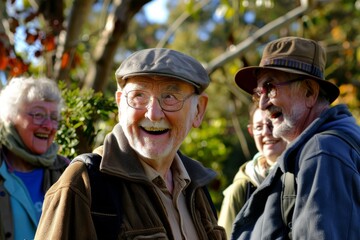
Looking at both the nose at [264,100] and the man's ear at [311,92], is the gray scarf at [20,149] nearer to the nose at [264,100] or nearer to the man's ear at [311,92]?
the nose at [264,100]

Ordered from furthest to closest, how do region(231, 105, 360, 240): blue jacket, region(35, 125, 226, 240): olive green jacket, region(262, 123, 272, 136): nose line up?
region(262, 123, 272, 136): nose < region(231, 105, 360, 240): blue jacket < region(35, 125, 226, 240): olive green jacket

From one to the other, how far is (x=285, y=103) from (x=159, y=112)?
754 millimetres

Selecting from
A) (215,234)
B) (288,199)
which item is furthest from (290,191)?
(215,234)

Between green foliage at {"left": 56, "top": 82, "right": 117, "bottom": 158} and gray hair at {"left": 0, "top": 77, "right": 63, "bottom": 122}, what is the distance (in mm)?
207

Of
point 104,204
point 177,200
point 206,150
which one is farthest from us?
point 206,150

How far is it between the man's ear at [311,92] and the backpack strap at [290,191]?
342 mm

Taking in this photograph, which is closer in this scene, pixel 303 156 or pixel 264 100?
pixel 303 156

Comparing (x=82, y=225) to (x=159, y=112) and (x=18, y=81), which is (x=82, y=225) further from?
(x=18, y=81)

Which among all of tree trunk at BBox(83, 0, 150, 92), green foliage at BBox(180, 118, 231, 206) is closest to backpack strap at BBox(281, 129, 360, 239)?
tree trunk at BBox(83, 0, 150, 92)

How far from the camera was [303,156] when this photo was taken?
11.4ft

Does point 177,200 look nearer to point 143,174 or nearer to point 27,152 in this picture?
point 143,174

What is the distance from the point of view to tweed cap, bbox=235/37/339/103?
3.81m

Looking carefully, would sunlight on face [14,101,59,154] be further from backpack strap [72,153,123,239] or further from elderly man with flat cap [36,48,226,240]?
backpack strap [72,153,123,239]

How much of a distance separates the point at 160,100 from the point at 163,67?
A: 0.57 ft
